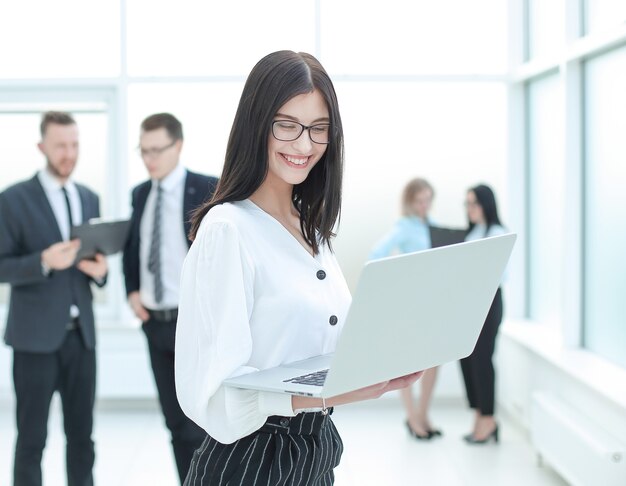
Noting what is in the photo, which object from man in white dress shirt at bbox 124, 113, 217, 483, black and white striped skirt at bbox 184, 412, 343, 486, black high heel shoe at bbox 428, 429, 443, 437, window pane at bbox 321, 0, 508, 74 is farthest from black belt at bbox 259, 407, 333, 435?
window pane at bbox 321, 0, 508, 74

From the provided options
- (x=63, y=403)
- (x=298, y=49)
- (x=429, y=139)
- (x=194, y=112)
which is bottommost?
(x=63, y=403)

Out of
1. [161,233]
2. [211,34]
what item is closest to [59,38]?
[211,34]

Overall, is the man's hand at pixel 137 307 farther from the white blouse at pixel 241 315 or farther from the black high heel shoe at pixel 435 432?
the black high heel shoe at pixel 435 432

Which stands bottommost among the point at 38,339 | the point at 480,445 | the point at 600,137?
the point at 480,445

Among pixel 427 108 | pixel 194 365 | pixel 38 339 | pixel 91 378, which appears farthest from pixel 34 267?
pixel 427 108

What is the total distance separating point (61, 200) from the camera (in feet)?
12.1

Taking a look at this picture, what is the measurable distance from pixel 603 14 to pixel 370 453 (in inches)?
106

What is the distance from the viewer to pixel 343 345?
1.38 metres

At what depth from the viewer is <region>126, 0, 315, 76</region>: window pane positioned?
20.6 ft

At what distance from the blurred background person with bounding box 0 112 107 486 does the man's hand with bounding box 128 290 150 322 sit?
0.55 feet

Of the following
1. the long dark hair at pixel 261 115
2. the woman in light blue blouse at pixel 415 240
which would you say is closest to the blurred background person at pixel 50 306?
the long dark hair at pixel 261 115

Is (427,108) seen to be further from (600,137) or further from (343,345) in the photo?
(343,345)

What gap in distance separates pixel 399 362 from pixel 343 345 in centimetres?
20

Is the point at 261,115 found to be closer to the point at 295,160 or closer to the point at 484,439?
the point at 295,160
